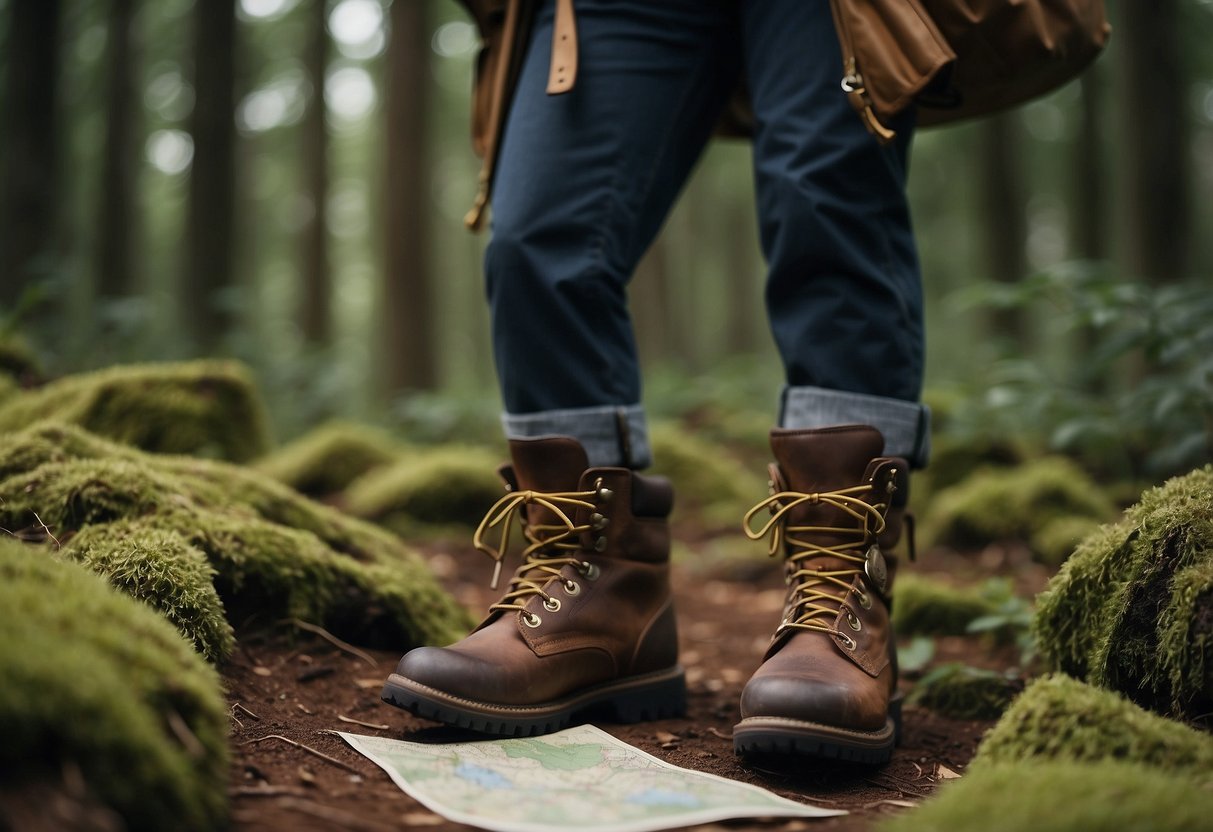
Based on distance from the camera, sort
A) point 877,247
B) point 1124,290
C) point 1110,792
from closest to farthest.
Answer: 1. point 1110,792
2. point 877,247
3. point 1124,290

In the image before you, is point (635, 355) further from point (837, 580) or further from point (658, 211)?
point (837, 580)

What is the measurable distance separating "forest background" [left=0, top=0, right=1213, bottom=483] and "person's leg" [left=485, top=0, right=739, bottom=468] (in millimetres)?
1887

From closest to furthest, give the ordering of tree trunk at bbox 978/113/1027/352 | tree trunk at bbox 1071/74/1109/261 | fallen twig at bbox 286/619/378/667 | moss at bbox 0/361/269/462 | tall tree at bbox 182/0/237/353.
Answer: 1. fallen twig at bbox 286/619/378/667
2. moss at bbox 0/361/269/462
3. tall tree at bbox 182/0/237/353
4. tree trunk at bbox 978/113/1027/352
5. tree trunk at bbox 1071/74/1109/261

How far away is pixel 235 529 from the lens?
6.56 ft

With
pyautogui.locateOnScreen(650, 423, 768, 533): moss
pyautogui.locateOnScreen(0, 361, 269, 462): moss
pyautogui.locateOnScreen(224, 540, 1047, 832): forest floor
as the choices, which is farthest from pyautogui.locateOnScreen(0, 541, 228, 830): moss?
pyautogui.locateOnScreen(650, 423, 768, 533): moss

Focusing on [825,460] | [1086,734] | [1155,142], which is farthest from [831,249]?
[1155,142]

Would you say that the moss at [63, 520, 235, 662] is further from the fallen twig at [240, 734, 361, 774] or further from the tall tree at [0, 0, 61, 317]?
the tall tree at [0, 0, 61, 317]

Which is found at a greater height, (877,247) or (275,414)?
(877,247)

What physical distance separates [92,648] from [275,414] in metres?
6.66

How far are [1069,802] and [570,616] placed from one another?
3.28 feet

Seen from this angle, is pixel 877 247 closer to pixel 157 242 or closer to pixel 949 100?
pixel 949 100

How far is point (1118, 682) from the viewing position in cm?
159

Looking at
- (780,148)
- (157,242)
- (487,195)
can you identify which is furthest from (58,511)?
(157,242)

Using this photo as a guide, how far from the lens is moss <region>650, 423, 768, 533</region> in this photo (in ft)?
17.3
